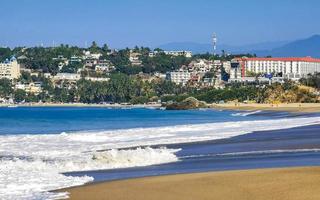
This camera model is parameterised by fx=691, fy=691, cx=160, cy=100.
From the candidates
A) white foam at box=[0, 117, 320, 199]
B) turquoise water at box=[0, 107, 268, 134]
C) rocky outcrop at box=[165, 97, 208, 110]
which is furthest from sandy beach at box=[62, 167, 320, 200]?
rocky outcrop at box=[165, 97, 208, 110]

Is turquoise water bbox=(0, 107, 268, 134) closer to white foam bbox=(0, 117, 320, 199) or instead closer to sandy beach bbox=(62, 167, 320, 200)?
white foam bbox=(0, 117, 320, 199)

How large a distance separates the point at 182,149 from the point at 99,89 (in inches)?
6349

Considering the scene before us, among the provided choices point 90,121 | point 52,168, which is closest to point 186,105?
point 90,121

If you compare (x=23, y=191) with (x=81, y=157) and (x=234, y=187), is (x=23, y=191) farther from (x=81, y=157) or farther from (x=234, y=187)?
(x=81, y=157)

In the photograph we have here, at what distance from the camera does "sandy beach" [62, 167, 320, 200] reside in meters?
14.3

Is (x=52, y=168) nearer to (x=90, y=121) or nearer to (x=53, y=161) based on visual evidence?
(x=53, y=161)

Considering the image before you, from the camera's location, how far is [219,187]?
A: 15539mm

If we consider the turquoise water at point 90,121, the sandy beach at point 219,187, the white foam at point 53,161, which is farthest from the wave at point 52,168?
the turquoise water at point 90,121

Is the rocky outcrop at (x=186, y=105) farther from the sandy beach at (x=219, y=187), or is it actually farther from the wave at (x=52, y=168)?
the sandy beach at (x=219, y=187)

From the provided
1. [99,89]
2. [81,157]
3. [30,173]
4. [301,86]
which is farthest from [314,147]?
[99,89]

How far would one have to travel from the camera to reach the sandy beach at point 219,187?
14258 mm

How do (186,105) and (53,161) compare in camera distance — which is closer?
(53,161)

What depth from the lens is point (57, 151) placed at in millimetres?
27844

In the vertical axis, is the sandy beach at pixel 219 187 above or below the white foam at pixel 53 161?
above
